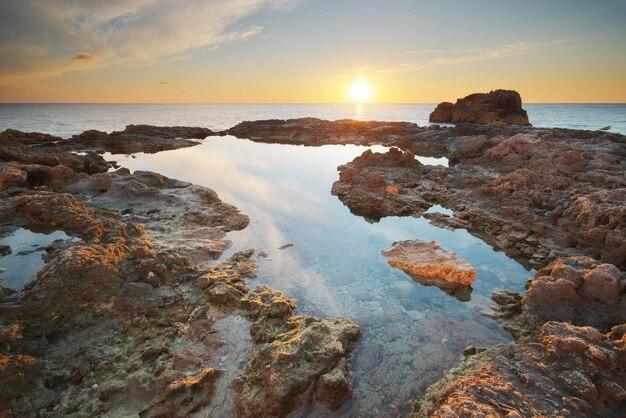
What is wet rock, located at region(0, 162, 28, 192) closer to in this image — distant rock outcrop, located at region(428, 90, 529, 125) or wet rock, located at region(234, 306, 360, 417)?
wet rock, located at region(234, 306, 360, 417)

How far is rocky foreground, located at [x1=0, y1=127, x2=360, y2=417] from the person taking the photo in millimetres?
5578

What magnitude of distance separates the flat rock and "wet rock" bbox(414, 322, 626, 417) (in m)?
3.32

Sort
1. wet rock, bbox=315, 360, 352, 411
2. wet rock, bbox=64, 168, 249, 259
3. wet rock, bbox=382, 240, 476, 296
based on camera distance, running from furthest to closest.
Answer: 1. wet rock, bbox=64, 168, 249, 259
2. wet rock, bbox=382, 240, 476, 296
3. wet rock, bbox=315, 360, 352, 411

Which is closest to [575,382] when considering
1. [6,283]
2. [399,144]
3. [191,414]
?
[191,414]

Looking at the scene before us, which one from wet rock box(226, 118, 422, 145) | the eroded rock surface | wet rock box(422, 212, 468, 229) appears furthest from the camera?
wet rock box(226, 118, 422, 145)

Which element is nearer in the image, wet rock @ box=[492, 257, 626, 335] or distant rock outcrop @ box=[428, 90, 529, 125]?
wet rock @ box=[492, 257, 626, 335]

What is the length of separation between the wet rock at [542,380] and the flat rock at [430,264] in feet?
10.9

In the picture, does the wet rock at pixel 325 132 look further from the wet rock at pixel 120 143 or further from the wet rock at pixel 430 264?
the wet rock at pixel 430 264

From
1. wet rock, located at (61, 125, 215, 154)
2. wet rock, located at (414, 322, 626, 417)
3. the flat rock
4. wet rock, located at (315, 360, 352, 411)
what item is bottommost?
wet rock, located at (315, 360, 352, 411)

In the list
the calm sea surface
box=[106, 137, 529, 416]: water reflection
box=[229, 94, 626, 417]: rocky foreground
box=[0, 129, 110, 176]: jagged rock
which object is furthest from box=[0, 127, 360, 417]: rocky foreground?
box=[0, 129, 110, 176]: jagged rock

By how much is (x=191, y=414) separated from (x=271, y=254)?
6.41 metres

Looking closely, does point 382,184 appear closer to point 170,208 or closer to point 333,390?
point 170,208

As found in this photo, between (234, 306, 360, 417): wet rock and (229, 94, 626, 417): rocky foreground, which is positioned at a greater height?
(229, 94, 626, 417): rocky foreground

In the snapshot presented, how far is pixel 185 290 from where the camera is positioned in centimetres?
873
